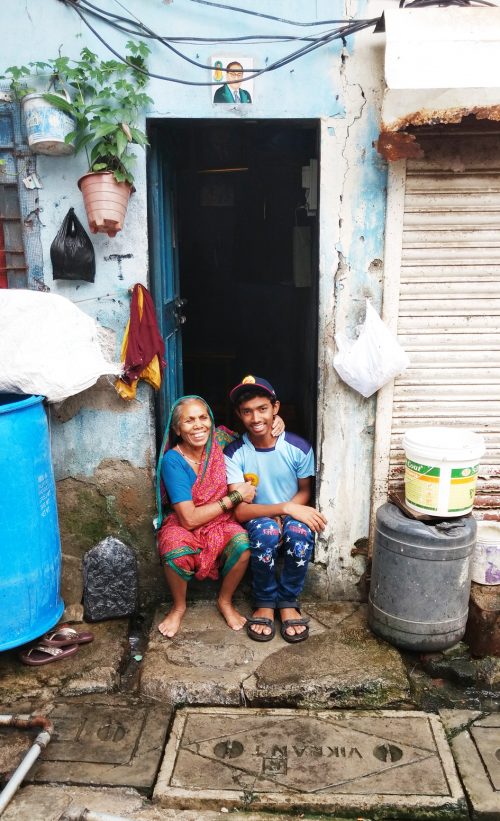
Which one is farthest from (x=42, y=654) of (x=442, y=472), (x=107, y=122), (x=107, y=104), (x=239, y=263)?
(x=239, y=263)

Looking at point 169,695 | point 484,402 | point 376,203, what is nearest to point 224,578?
point 169,695

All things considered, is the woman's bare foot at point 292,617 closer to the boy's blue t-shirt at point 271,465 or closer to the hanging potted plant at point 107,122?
the boy's blue t-shirt at point 271,465

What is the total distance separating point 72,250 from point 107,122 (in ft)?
2.28

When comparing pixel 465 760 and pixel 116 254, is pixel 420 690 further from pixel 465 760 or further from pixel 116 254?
pixel 116 254

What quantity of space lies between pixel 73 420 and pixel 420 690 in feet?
8.21

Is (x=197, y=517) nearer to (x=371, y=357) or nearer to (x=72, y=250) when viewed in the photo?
(x=371, y=357)

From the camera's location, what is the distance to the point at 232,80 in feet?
10.9


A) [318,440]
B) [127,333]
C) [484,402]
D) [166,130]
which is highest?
[166,130]

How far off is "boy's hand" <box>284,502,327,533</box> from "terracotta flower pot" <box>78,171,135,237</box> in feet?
5.99

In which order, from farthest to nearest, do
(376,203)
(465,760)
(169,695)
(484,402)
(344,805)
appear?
(484,402)
(376,203)
(169,695)
(465,760)
(344,805)

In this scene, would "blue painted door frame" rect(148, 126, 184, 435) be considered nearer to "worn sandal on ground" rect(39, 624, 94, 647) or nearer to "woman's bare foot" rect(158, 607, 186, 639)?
"woman's bare foot" rect(158, 607, 186, 639)

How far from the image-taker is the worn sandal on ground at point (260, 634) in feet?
11.6

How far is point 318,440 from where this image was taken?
12.5 ft

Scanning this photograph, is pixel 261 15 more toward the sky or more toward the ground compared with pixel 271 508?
more toward the sky
